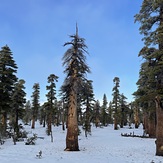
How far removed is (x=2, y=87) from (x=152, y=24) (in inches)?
834

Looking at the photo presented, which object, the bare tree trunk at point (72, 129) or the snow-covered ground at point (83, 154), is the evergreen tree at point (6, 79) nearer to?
the snow-covered ground at point (83, 154)

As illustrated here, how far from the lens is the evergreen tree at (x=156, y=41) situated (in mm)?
12992

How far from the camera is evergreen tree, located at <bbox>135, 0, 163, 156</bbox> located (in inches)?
512

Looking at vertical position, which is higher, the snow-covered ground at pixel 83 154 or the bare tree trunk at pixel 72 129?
the bare tree trunk at pixel 72 129

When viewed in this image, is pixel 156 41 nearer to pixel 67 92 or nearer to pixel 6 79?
pixel 67 92

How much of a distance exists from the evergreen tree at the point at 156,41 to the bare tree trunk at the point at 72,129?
6173mm

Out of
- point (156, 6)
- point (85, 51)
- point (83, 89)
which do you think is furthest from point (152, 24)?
point (83, 89)

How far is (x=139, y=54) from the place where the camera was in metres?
15.5

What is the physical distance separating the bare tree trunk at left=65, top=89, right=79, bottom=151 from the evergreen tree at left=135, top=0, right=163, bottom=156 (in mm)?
6173

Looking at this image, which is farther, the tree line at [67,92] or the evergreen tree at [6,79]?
the evergreen tree at [6,79]

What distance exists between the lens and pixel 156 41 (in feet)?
43.3

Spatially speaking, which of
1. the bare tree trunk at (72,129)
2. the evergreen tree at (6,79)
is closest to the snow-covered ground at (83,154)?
the bare tree trunk at (72,129)

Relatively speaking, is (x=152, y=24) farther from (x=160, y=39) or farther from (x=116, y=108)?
(x=116, y=108)

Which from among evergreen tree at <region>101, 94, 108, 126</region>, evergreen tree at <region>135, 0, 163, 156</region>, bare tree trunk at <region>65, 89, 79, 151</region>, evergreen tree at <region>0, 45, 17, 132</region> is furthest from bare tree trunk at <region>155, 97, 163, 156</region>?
evergreen tree at <region>101, 94, 108, 126</region>
